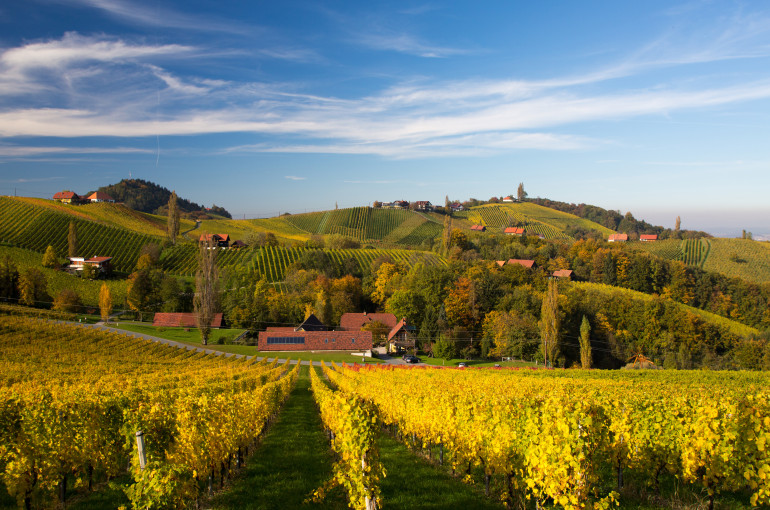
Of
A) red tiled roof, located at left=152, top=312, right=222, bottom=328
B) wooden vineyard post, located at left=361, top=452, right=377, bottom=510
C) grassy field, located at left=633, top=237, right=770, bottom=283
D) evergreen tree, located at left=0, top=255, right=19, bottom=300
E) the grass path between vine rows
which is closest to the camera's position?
wooden vineyard post, located at left=361, top=452, right=377, bottom=510

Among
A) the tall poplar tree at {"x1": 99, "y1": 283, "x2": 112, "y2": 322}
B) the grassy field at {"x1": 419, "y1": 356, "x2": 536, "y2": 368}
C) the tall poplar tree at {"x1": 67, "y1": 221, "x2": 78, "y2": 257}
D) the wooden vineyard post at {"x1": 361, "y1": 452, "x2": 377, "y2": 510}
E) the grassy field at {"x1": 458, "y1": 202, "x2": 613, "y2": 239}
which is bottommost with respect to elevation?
the grassy field at {"x1": 419, "y1": 356, "x2": 536, "y2": 368}

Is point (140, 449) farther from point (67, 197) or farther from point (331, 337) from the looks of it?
point (67, 197)

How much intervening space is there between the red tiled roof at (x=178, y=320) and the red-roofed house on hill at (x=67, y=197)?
95215mm

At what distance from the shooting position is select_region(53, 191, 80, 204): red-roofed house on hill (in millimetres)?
131125

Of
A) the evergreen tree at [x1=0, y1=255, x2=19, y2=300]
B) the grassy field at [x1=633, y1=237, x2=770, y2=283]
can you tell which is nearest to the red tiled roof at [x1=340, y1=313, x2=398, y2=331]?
the evergreen tree at [x1=0, y1=255, x2=19, y2=300]

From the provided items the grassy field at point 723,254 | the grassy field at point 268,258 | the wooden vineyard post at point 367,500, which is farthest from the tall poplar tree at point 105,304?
the grassy field at point 723,254

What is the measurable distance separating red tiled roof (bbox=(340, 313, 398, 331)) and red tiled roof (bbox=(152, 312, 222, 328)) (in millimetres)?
18367

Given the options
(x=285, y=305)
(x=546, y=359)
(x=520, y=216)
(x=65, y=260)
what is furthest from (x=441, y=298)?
(x=520, y=216)

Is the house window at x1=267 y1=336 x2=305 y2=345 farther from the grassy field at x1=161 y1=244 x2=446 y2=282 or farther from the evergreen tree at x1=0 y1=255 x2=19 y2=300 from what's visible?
the evergreen tree at x1=0 y1=255 x2=19 y2=300

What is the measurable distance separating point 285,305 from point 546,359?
1525 inches

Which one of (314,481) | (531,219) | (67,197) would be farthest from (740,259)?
(67,197)

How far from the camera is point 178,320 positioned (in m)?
63.3

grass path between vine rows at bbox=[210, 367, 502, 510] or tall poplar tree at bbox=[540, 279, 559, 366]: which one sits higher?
grass path between vine rows at bbox=[210, 367, 502, 510]

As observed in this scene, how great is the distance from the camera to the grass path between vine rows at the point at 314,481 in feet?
30.5
